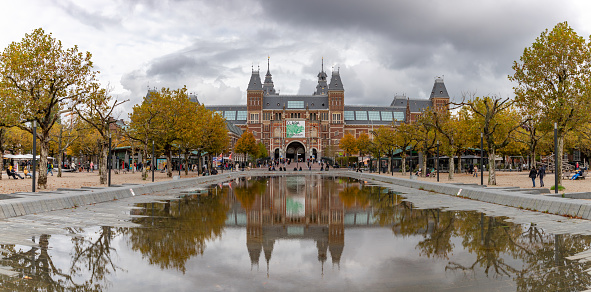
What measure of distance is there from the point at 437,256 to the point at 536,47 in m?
23.3

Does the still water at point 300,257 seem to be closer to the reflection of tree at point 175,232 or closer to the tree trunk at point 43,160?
the reflection of tree at point 175,232

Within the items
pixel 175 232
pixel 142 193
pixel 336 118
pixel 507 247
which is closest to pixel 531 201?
pixel 507 247

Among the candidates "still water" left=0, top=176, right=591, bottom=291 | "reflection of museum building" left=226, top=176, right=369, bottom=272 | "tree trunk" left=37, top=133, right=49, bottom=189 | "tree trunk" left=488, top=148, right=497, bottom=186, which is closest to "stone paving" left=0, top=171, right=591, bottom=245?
"still water" left=0, top=176, right=591, bottom=291

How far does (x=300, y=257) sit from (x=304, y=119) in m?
128

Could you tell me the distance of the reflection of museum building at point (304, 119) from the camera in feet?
449

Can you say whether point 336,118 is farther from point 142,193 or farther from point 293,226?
point 293,226

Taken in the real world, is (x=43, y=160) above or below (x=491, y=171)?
above

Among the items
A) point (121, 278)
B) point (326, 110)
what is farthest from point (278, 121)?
point (121, 278)

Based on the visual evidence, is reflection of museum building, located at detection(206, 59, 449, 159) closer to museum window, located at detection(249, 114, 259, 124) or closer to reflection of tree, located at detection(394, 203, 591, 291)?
museum window, located at detection(249, 114, 259, 124)

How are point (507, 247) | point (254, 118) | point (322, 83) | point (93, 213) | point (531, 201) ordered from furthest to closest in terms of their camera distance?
1. point (322, 83)
2. point (254, 118)
3. point (531, 201)
4. point (93, 213)
5. point (507, 247)

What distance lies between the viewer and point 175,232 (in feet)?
37.4

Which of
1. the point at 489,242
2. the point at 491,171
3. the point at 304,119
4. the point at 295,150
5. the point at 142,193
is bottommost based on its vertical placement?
the point at 142,193

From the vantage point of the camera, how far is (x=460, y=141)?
166 feet

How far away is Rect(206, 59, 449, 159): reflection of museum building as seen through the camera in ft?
449
